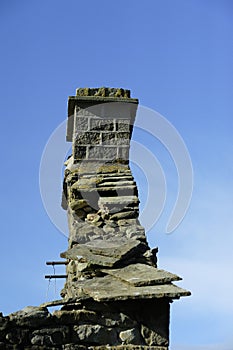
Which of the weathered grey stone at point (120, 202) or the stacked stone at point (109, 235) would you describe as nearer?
the stacked stone at point (109, 235)

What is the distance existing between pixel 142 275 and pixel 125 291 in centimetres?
32

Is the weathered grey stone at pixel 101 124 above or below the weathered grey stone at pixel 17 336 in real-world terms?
above

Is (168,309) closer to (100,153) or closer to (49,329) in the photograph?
(49,329)

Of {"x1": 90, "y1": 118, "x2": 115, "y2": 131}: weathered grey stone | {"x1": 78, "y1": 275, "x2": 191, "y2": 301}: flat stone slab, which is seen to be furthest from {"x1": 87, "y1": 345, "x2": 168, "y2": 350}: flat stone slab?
{"x1": 90, "y1": 118, "x2": 115, "y2": 131}: weathered grey stone

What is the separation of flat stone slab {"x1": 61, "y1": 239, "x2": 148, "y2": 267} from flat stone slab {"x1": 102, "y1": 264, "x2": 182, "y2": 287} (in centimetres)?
12

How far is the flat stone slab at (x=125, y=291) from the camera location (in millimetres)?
5262

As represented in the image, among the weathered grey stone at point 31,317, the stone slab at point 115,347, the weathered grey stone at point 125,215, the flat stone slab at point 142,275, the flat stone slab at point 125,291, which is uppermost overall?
the weathered grey stone at point 125,215

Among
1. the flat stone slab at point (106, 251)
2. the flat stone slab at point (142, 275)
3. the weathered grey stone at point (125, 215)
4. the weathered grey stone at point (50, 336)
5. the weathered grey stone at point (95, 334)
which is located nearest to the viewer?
the weathered grey stone at point (50, 336)

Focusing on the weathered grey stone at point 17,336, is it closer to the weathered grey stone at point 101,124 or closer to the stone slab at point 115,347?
the stone slab at point 115,347

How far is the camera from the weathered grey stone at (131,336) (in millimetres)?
5281

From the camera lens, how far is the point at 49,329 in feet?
16.6

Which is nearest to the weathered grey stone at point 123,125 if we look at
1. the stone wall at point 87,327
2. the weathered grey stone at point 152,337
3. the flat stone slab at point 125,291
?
the flat stone slab at point 125,291

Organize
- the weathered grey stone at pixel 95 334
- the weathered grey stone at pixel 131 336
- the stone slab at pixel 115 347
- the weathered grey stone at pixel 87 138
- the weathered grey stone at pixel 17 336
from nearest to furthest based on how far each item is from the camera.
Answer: the weathered grey stone at pixel 17 336, the stone slab at pixel 115 347, the weathered grey stone at pixel 95 334, the weathered grey stone at pixel 131 336, the weathered grey stone at pixel 87 138

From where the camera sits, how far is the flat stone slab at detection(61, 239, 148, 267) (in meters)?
5.96
